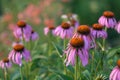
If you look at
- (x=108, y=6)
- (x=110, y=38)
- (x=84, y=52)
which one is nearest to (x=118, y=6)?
(x=108, y=6)

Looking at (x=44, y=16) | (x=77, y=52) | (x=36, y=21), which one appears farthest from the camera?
(x=44, y=16)

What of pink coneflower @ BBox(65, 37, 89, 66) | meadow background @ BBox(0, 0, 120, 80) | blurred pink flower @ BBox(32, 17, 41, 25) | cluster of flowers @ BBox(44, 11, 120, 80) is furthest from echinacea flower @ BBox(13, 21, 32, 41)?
blurred pink flower @ BBox(32, 17, 41, 25)

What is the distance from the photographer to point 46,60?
3012mm

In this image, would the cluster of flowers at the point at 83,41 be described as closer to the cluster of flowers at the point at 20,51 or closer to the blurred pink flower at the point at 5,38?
the cluster of flowers at the point at 20,51

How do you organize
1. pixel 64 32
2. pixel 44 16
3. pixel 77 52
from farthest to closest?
pixel 44 16
pixel 64 32
pixel 77 52

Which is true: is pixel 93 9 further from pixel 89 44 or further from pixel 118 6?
pixel 89 44

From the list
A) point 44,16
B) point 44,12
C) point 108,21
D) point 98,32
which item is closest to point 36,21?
point 44,16

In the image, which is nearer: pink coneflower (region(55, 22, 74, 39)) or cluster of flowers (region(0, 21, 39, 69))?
cluster of flowers (region(0, 21, 39, 69))

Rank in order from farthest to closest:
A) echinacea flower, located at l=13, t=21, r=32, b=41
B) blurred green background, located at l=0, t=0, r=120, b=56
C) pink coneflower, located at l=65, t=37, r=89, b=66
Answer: blurred green background, located at l=0, t=0, r=120, b=56 → echinacea flower, located at l=13, t=21, r=32, b=41 → pink coneflower, located at l=65, t=37, r=89, b=66

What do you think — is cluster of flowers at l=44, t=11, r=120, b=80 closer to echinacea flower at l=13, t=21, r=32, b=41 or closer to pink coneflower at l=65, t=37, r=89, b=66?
pink coneflower at l=65, t=37, r=89, b=66

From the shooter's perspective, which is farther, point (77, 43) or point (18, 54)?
point (18, 54)

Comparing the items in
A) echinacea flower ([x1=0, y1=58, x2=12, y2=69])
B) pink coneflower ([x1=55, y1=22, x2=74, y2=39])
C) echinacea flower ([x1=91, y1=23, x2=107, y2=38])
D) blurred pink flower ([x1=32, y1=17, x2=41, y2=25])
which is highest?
echinacea flower ([x1=91, y1=23, x2=107, y2=38])

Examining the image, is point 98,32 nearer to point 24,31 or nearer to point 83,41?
point 83,41

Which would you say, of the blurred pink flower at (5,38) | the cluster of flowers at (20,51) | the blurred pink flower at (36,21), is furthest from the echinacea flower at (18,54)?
the blurred pink flower at (36,21)
